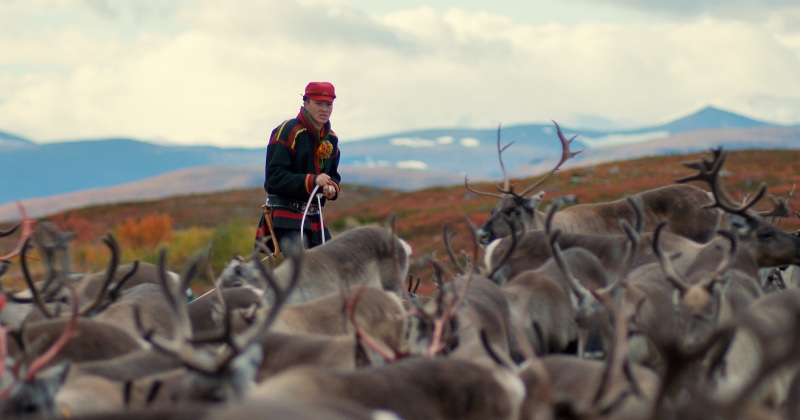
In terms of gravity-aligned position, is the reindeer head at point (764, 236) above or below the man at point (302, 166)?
below

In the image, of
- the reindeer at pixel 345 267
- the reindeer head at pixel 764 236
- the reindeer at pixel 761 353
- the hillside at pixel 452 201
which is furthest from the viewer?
the hillside at pixel 452 201

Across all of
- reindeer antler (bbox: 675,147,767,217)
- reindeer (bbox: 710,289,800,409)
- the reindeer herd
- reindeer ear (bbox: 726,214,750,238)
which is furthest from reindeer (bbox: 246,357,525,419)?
reindeer antler (bbox: 675,147,767,217)

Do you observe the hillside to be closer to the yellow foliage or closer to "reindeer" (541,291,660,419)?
the yellow foliage

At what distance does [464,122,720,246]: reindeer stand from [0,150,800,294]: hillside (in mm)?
12251

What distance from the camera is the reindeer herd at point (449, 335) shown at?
4.70 metres

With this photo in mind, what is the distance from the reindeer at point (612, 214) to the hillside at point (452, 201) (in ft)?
40.2

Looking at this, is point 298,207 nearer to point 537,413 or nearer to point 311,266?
point 311,266

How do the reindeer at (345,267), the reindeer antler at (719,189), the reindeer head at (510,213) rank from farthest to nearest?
the reindeer head at (510,213)
the reindeer antler at (719,189)
the reindeer at (345,267)

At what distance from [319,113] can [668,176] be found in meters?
31.8

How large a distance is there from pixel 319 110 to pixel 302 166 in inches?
22.2

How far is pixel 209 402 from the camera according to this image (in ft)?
16.2

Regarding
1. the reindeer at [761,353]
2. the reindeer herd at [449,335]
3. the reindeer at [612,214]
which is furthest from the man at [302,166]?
the reindeer at [761,353]

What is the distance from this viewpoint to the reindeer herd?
470 cm

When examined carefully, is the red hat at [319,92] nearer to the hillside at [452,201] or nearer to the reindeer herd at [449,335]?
the reindeer herd at [449,335]
